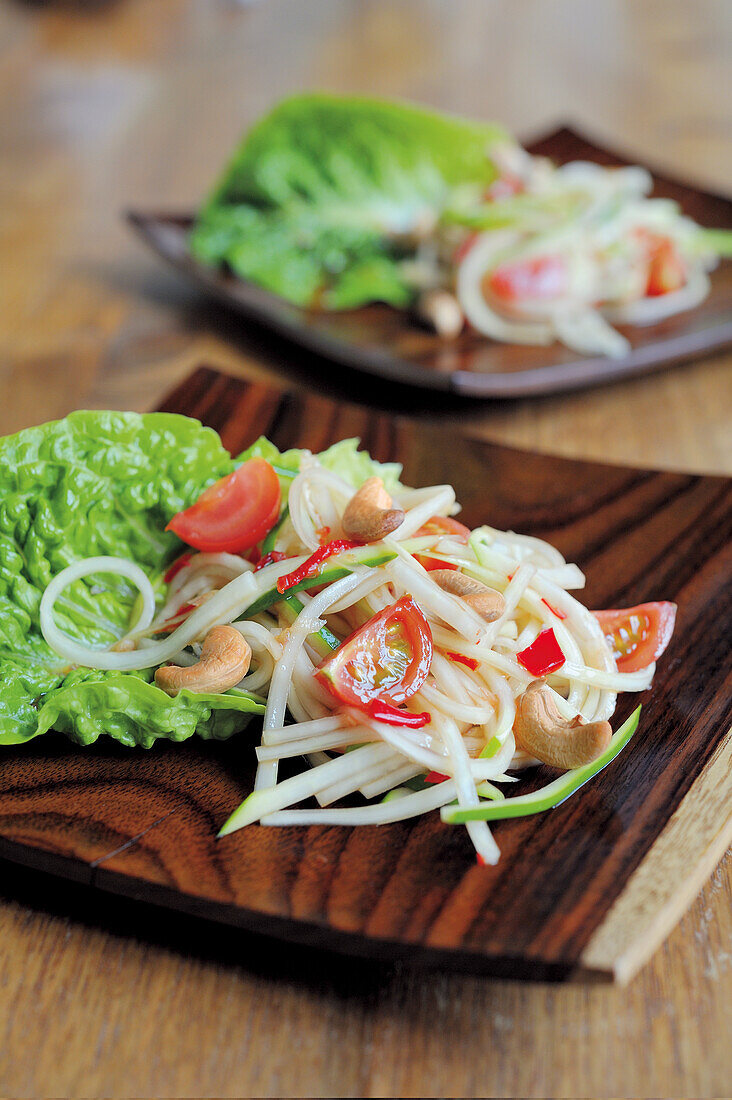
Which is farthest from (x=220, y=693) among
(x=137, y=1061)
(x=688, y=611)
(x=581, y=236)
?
(x=581, y=236)

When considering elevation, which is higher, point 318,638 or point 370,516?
point 370,516

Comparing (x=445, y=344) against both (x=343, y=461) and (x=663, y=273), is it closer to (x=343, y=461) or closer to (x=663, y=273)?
(x=663, y=273)

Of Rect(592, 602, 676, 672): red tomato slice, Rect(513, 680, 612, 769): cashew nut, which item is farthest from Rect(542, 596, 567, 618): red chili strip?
Rect(513, 680, 612, 769): cashew nut

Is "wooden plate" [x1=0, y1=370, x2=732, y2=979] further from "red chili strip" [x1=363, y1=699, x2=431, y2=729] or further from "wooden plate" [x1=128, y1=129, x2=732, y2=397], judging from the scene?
"wooden plate" [x1=128, y1=129, x2=732, y2=397]

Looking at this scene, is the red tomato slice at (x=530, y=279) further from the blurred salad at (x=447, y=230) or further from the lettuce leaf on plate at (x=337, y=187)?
the lettuce leaf on plate at (x=337, y=187)

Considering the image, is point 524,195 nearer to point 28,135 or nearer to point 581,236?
point 581,236

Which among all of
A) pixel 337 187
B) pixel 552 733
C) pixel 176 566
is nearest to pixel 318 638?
pixel 176 566
